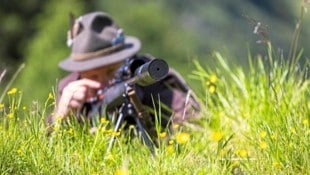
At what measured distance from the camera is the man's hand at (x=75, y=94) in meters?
4.17

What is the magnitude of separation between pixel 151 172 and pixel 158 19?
3835 cm

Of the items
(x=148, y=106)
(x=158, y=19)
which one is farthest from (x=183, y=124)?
(x=158, y=19)

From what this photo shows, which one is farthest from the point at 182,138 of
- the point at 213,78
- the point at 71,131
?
the point at 213,78

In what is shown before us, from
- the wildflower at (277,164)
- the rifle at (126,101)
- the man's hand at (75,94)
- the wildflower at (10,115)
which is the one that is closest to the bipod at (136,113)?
the rifle at (126,101)

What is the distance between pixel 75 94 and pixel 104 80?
32cm

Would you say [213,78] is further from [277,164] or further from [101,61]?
[277,164]

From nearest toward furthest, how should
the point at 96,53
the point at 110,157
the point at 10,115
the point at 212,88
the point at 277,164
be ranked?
the point at 277,164, the point at 110,157, the point at 10,115, the point at 212,88, the point at 96,53

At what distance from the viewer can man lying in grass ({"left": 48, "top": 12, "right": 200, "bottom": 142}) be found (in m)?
4.16

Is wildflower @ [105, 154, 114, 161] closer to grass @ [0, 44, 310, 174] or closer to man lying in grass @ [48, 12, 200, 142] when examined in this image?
grass @ [0, 44, 310, 174]

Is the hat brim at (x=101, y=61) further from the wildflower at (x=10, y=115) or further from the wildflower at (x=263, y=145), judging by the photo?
the wildflower at (x=263, y=145)

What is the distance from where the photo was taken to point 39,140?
3.31 meters

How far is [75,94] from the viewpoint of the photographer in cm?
426

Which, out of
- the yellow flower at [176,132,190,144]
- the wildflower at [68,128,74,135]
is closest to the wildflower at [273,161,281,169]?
the yellow flower at [176,132,190,144]

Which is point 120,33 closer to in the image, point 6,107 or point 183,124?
point 183,124
